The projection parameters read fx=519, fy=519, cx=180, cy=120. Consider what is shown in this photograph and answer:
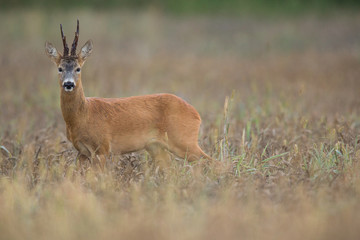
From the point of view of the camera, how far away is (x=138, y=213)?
471 cm

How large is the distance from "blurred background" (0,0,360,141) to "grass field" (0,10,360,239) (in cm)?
8

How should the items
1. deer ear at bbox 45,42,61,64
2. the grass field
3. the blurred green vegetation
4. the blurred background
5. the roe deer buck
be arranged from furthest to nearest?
1. the blurred green vegetation
2. the blurred background
3. deer ear at bbox 45,42,61,64
4. the roe deer buck
5. the grass field

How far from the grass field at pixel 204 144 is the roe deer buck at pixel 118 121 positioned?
323mm

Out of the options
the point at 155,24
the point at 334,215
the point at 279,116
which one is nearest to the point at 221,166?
the point at 334,215

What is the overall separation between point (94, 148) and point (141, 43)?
630 inches

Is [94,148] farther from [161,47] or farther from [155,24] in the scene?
[155,24]

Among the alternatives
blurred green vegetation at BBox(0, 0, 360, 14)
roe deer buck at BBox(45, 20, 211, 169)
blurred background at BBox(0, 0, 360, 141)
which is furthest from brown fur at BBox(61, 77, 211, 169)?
blurred green vegetation at BBox(0, 0, 360, 14)

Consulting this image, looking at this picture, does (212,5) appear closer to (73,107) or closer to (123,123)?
(123,123)

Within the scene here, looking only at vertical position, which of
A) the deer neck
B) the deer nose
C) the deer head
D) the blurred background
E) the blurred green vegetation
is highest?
the deer head

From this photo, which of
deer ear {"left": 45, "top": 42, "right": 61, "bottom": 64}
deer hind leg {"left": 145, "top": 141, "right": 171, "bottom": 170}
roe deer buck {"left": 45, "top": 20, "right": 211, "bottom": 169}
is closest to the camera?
roe deer buck {"left": 45, "top": 20, "right": 211, "bottom": 169}

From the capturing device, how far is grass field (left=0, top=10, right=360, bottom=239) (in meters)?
4.46

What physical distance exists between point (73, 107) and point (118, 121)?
64cm

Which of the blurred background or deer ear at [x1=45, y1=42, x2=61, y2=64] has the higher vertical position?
deer ear at [x1=45, y1=42, x2=61, y2=64]

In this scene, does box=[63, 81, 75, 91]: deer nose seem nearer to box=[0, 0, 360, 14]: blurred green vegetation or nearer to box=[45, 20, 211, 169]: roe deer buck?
box=[45, 20, 211, 169]: roe deer buck
